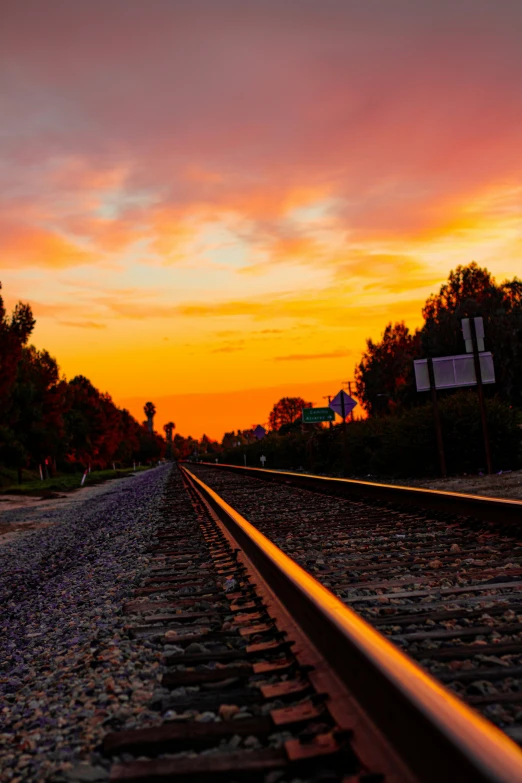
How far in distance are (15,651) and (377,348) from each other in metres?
102

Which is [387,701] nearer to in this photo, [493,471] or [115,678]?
[115,678]

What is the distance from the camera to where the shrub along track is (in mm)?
2828

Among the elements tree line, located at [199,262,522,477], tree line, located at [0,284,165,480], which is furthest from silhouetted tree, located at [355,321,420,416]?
tree line, located at [0,284,165,480]

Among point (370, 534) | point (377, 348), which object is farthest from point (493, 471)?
point (377, 348)

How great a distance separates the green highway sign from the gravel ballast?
30.6 metres

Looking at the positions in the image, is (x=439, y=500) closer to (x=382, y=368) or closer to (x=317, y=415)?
(x=317, y=415)

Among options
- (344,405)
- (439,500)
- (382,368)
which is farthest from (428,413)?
(382,368)

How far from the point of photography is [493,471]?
1816 cm

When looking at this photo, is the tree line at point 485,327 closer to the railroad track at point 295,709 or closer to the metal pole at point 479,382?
the metal pole at point 479,382

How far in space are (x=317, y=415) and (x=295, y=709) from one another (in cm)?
3655

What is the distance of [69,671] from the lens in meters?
3.61

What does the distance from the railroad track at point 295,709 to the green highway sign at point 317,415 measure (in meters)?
34.3

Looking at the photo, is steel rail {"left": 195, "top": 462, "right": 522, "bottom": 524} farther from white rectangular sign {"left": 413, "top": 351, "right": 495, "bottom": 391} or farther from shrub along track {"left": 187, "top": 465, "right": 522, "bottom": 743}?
white rectangular sign {"left": 413, "top": 351, "right": 495, "bottom": 391}

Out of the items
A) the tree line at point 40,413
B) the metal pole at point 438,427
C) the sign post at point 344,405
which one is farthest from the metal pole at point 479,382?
the tree line at point 40,413
